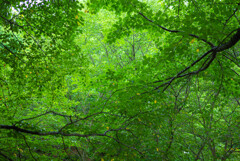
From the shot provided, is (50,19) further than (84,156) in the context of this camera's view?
No

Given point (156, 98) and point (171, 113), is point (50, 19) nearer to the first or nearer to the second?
point (156, 98)

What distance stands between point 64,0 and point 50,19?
0.52 m

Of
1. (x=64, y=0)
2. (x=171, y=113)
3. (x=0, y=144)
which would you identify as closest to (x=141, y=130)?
(x=171, y=113)

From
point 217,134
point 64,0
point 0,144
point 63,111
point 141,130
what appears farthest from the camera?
point 63,111

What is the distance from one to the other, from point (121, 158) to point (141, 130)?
2.57 feet

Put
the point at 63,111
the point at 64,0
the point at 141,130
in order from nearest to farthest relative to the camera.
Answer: the point at 141,130
the point at 64,0
the point at 63,111

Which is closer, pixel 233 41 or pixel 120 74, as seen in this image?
pixel 233 41

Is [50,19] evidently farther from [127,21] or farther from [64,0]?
[127,21]

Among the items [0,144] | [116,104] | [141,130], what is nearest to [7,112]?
[0,144]

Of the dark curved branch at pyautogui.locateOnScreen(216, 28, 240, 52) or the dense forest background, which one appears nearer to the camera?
the dark curved branch at pyautogui.locateOnScreen(216, 28, 240, 52)

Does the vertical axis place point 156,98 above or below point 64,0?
below

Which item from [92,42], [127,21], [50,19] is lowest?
[50,19]

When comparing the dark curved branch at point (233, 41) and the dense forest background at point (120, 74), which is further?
the dense forest background at point (120, 74)

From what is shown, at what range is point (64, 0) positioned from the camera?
3.65m
